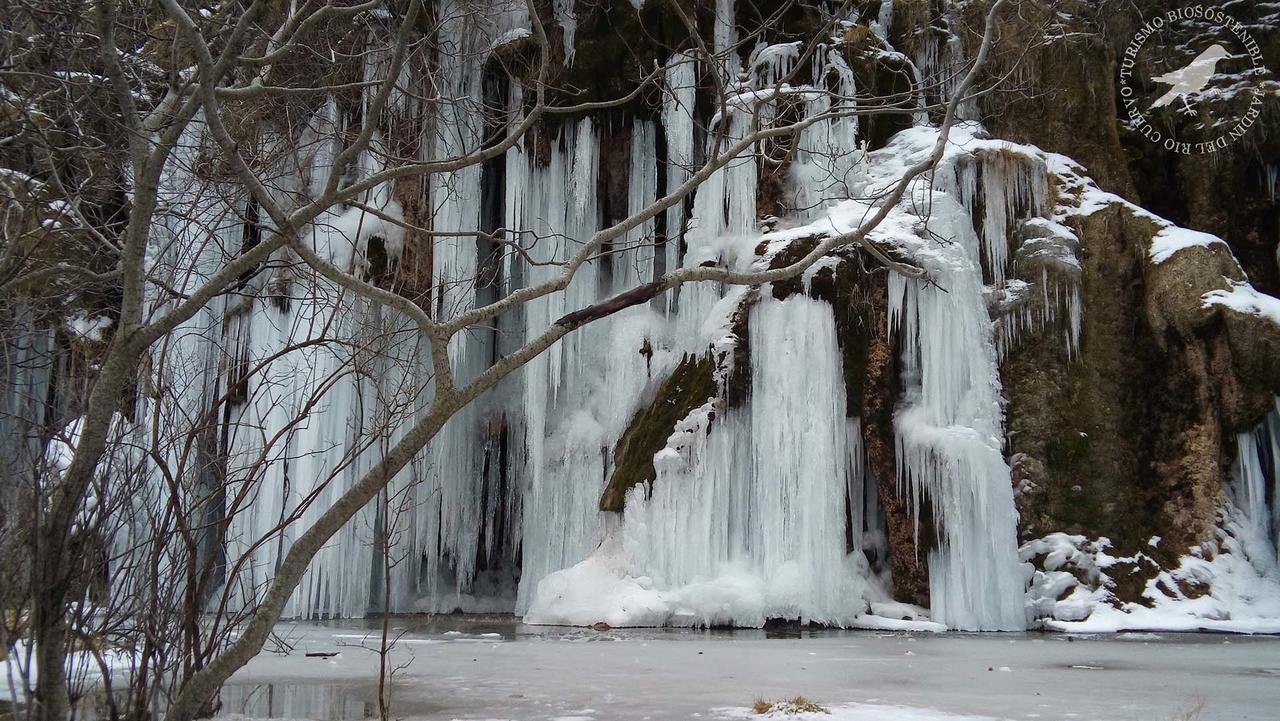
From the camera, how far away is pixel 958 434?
11133mm

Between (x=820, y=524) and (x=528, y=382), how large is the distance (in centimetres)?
502

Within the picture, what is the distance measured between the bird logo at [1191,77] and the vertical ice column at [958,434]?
4739 millimetres

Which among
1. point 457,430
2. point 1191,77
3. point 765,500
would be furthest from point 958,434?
point 1191,77

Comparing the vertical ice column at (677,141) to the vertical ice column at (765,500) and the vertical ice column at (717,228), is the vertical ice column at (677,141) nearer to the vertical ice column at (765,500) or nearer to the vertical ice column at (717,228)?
the vertical ice column at (717,228)

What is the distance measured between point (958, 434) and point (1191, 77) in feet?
25.4

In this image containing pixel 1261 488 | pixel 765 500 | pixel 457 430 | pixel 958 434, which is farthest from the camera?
pixel 457 430

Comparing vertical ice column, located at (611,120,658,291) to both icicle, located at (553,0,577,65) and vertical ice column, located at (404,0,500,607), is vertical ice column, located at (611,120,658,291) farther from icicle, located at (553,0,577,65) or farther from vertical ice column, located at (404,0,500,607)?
vertical ice column, located at (404,0,500,607)

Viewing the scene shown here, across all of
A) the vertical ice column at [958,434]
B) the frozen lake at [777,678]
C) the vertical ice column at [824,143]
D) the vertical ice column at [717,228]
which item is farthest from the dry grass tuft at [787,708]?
the vertical ice column at [824,143]

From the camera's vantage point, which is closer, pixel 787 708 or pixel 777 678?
pixel 787 708

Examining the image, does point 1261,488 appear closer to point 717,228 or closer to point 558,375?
point 717,228

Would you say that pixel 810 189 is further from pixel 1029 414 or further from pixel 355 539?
pixel 355 539

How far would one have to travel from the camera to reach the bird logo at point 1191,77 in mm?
14742

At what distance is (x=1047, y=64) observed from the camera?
14648mm

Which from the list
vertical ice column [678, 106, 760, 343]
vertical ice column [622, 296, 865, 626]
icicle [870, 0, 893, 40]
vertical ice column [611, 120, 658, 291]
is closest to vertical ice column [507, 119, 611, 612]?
vertical ice column [611, 120, 658, 291]
